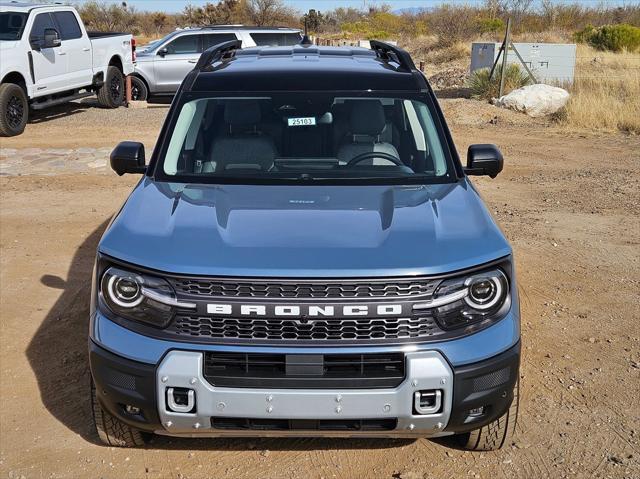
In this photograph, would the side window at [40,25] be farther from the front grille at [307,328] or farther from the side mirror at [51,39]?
the front grille at [307,328]

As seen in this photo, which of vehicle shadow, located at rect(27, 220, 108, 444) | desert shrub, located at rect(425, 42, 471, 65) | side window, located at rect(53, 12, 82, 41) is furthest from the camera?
desert shrub, located at rect(425, 42, 471, 65)

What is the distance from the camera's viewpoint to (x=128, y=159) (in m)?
4.30

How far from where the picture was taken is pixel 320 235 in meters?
3.24

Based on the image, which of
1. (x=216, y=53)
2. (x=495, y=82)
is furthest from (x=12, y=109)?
(x=495, y=82)

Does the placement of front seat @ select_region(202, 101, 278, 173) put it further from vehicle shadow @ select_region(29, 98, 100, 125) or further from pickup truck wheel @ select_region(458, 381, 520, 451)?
vehicle shadow @ select_region(29, 98, 100, 125)

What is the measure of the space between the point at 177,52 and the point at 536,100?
8.14m

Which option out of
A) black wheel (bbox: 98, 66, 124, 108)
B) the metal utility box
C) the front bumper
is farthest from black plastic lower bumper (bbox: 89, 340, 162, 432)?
the metal utility box

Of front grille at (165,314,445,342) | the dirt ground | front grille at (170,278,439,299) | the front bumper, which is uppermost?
front grille at (170,278,439,299)

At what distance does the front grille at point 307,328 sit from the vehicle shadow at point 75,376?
897mm

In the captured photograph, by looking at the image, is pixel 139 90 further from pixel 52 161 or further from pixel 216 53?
pixel 216 53

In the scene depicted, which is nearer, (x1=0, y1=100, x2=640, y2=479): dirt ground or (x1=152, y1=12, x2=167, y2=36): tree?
(x1=0, y1=100, x2=640, y2=479): dirt ground

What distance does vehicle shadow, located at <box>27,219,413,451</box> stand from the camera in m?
3.72

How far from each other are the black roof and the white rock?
1268 centimetres

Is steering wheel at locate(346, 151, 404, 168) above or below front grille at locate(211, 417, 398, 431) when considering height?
above
